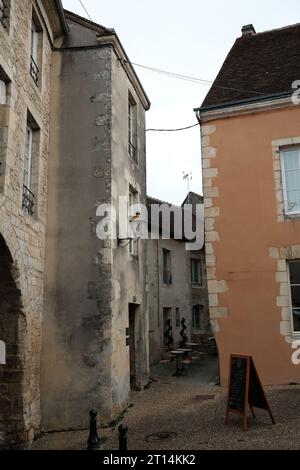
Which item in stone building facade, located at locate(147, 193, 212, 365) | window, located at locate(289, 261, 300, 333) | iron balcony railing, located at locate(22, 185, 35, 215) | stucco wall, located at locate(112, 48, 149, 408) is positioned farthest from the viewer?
stone building facade, located at locate(147, 193, 212, 365)

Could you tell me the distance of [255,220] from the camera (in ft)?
30.0

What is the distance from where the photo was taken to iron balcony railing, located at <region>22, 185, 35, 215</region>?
7304mm

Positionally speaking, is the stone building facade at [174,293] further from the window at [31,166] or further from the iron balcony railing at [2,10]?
the iron balcony railing at [2,10]

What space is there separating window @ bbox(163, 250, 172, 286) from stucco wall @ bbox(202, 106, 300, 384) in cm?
716

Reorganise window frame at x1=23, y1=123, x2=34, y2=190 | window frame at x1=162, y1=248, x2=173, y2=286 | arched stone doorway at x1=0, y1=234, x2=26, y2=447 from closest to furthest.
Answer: arched stone doorway at x1=0, y1=234, x2=26, y2=447 → window frame at x1=23, y1=123, x2=34, y2=190 → window frame at x1=162, y1=248, x2=173, y2=286

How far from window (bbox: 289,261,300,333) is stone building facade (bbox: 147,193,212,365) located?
6.16 m

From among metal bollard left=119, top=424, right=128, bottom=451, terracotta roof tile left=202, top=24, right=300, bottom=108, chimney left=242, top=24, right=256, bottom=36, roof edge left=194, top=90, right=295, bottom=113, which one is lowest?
metal bollard left=119, top=424, right=128, bottom=451

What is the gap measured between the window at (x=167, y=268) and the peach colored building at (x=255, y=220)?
281 inches

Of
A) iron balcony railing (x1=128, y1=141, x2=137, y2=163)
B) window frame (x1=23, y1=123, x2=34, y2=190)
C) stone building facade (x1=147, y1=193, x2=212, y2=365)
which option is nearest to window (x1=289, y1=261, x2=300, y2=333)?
iron balcony railing (x1=128, y1=141, x2=137, y2=163)

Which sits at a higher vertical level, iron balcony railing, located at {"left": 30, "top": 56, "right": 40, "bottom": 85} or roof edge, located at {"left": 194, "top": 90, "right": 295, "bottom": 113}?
roof edge, located at {"left": 194, "top": 90, "right": 295, "bottom": 113}

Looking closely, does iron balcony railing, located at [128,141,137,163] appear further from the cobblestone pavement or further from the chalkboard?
the chalkboard

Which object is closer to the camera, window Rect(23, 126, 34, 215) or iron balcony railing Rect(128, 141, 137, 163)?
window Rect(23, 126, 34, 215)

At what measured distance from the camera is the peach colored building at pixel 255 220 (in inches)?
343
